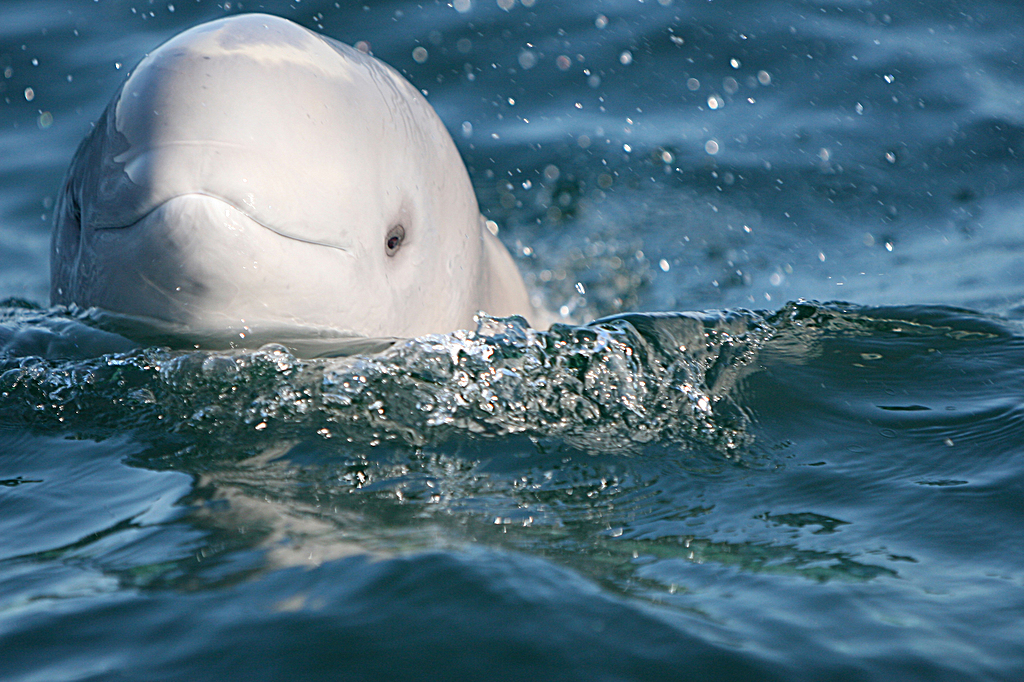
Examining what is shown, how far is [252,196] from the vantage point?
276 centimetres

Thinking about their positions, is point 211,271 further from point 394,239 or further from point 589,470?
point 589,470

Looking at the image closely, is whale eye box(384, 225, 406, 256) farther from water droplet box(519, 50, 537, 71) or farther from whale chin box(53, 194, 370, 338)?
water droplet box(519, 50, 537, 71)

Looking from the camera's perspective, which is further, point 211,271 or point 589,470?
point 589,470

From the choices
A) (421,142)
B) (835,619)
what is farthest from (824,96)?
(835,619)

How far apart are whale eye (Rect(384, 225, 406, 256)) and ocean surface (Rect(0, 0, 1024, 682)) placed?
30 cm

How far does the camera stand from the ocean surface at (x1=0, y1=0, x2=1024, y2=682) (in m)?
1.83

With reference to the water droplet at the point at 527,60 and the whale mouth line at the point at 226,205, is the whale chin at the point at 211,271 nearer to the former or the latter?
the whale mouth line at the point at 226,205

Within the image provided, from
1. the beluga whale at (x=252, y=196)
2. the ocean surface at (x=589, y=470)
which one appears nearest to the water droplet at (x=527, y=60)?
the ocean surface at (x=589, y=470)

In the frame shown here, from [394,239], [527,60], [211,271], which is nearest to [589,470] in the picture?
[394,239]

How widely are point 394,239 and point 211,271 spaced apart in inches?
28.8

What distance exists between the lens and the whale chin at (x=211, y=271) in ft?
8.89

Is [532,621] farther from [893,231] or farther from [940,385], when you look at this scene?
[893,231]

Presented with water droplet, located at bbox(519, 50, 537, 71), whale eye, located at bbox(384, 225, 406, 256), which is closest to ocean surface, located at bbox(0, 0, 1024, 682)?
whale eye, located at bbox(384, 225, 406, 256)

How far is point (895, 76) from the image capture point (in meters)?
7.96
